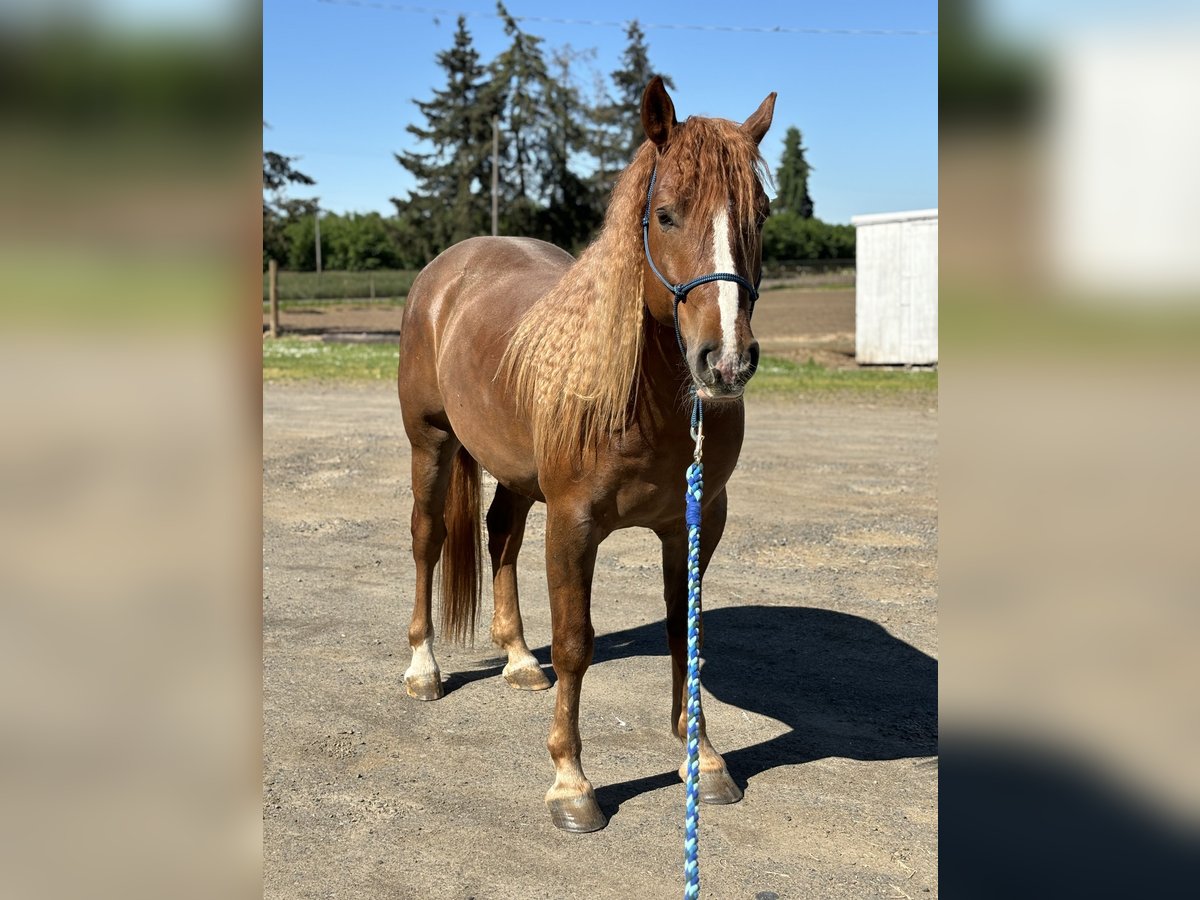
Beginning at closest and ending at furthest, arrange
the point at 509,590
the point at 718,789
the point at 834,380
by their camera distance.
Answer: the point at 718,789
the point at 509,590
the point at 834,380

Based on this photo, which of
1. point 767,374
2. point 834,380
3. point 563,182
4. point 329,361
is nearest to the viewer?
point 834,380

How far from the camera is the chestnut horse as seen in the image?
265cm

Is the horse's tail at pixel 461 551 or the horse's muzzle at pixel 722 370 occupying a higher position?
the horse's muzzle at pixel 722 370

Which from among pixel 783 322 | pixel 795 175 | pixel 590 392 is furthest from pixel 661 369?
pixel 795 175

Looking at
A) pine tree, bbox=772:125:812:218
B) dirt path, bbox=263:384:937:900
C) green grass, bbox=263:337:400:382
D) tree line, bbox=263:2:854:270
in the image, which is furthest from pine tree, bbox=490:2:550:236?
pine tree, bbox=772:125:812:218

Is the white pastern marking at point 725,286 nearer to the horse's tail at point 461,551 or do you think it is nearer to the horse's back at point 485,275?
the horse's back at point 485,275

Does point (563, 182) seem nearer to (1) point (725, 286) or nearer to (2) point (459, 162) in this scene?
(2) point (459, 162)

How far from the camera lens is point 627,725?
4.07 m

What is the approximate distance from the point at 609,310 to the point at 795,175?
275ft

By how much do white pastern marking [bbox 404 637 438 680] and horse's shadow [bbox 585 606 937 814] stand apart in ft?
2.71

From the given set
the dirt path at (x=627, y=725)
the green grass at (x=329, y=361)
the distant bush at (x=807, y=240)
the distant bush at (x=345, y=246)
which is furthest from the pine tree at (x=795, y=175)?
the dirt path at (x=627, y=725)

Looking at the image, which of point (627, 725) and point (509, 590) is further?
point (509, 590)

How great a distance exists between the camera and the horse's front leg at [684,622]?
345cm
